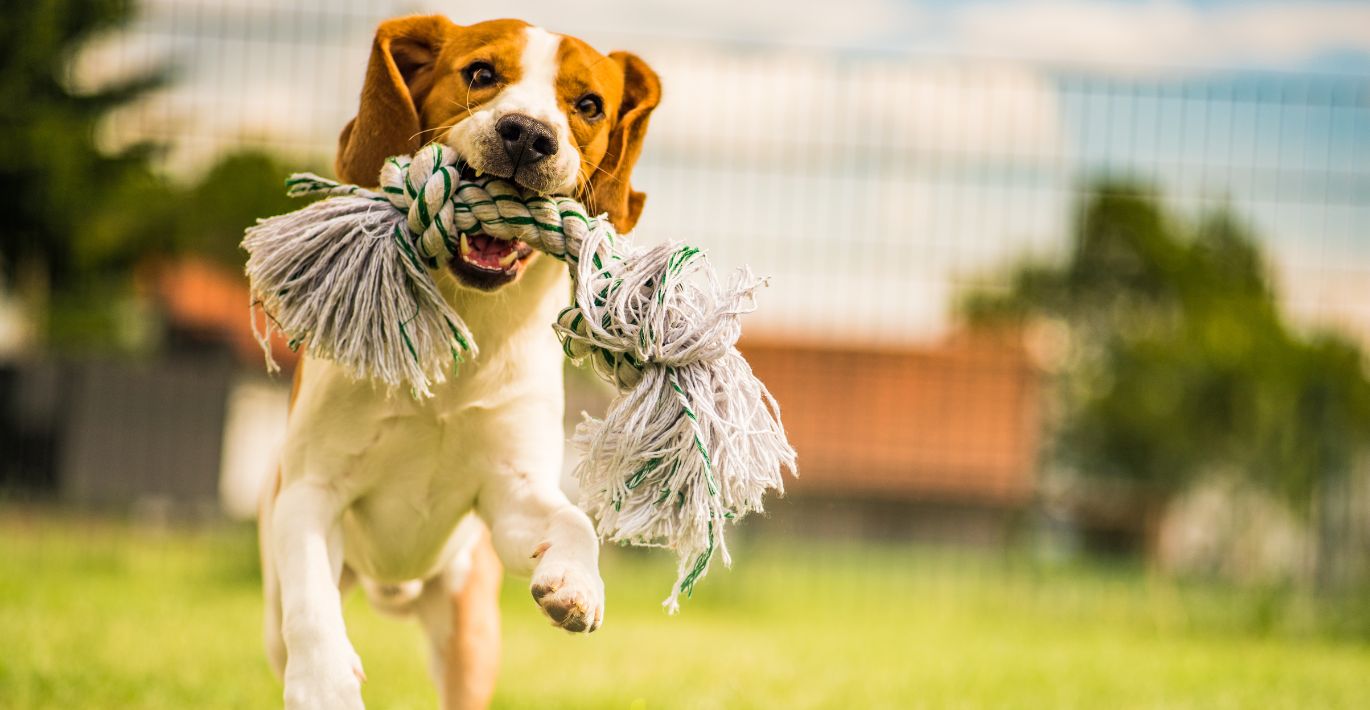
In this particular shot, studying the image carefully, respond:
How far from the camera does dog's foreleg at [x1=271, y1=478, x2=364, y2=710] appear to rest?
2385 millimetres

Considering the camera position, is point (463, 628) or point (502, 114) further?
point (463, 628)

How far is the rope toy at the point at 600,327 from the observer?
2.42 m

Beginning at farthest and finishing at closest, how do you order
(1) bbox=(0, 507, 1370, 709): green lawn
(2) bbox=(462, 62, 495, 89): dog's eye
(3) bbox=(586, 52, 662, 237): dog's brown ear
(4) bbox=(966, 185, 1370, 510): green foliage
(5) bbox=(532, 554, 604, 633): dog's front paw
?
(4) bbox=(966, 185, 1370, 510): green foliage → (1) bbox=(0, 507, 1370, 709): green lawn → (3) bbox=(586, 52, 662, 237): dog's brown ear → (2) bbox=(462, 62, 495, 89): dog's eye → (5) bbox=(532, 554, 604, 633): dog's front paw

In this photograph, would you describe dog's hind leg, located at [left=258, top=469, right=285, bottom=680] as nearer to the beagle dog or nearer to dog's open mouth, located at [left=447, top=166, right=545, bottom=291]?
the beagle dog

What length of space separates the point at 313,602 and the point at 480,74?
3.54 ft

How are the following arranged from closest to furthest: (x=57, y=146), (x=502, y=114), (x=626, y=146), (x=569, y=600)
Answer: (x=569, y=600) → (x=502, y=114) → (x=626, y=146) → (x=57, y=146)

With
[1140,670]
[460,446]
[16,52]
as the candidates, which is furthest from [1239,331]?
[460,446]

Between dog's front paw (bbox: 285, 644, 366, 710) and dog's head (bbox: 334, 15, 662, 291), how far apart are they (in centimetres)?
75

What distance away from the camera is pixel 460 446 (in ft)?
9.39

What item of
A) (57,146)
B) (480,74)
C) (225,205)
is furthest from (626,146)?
(225,205)

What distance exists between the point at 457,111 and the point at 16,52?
28.8 ft

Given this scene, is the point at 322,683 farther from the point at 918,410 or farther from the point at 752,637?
the point at 918,410

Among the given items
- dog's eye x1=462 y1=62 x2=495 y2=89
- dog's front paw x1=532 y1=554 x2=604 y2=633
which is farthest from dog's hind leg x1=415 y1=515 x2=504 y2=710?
dog's eye x1=462 y1=62 x2=495 y2=89

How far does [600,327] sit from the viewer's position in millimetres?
2471
